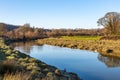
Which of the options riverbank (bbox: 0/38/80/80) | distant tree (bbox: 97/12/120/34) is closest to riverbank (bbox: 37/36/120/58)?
distant tree (bbox: 97/12/120/34)

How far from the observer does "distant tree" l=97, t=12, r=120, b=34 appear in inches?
2402

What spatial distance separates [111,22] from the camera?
6178 cm

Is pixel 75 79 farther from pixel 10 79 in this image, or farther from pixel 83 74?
pixel 10 79

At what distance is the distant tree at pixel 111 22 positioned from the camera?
61.0m

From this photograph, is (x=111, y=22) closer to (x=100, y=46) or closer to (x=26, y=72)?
(x=100, y=46)

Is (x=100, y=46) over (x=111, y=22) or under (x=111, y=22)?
under

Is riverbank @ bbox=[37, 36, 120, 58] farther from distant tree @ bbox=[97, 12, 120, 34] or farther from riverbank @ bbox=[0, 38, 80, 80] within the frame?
riverbank @ bbox=[0, 38, 80, 80]

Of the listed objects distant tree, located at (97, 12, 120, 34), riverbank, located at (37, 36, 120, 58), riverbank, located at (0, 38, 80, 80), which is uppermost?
distant tree, located at (97, 12, 120, 34)

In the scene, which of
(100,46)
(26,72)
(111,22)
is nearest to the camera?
(26,72)

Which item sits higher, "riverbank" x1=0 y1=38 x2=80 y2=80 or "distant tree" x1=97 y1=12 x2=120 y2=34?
"distant tree" x1=97 y1=12 x2=120 y2=34

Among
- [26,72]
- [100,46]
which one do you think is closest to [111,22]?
[100,46]

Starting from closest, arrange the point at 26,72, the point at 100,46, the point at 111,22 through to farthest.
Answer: the point at 26,72, the point at 100,46, the point at 111,22

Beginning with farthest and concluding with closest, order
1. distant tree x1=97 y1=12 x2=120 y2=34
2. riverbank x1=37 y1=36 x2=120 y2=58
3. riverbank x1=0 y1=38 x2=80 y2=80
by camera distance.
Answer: distant tree x1=97 y1=12 x2=120 y2=34 < riverbank x1=37 y1=36 x2=120 y2=58 < riverbank x1=0 y1=38 x2=80 y2=80

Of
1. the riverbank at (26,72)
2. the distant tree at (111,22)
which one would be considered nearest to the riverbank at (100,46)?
the distant tree at (111,22)
